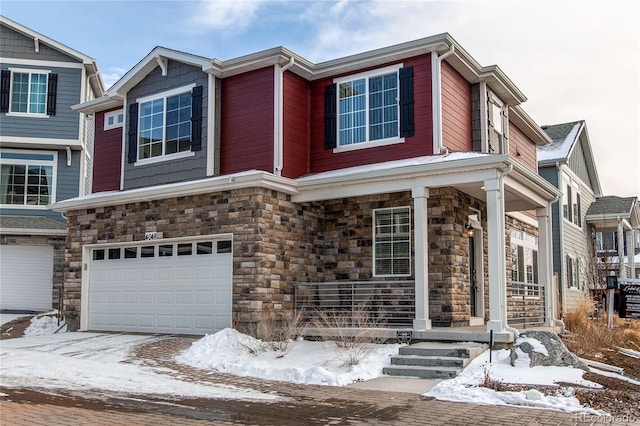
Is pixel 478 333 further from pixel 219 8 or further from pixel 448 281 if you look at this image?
pixel 219 8

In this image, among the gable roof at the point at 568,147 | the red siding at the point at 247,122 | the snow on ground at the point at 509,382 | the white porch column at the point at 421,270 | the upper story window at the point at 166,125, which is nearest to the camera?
the snow on ground at the point at 509,382

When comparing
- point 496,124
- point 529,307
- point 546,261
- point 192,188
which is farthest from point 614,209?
point 192,188

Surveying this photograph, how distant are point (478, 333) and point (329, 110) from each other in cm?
644

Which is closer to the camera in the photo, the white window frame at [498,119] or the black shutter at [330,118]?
the black shutter at [330,118]

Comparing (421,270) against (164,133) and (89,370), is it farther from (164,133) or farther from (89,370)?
(164,133)

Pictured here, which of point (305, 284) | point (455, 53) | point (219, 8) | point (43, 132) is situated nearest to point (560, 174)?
point (455, 53)

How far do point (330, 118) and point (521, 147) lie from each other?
288 inches

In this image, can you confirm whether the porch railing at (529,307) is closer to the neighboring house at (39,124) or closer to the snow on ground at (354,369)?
the snow on ground at (354,369)

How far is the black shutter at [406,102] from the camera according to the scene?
45.4 feet

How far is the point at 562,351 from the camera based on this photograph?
9.95 m

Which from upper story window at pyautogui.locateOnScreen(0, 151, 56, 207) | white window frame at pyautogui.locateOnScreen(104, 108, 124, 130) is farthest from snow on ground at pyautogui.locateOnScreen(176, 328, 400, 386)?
upper story window at pyautogui.locateOnScreen(0, 151, 56, 207)

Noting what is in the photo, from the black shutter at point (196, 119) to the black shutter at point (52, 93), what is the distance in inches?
368

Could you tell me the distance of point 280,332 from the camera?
11953mm

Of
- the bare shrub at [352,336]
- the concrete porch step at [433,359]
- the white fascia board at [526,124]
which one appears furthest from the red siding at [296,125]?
the white fascia board at [526,124]
